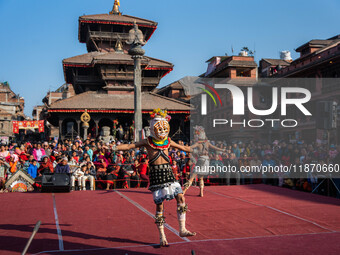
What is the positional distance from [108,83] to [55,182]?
25108mm

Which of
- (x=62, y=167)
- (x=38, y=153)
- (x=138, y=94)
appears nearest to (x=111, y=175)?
(x=62, y=167)

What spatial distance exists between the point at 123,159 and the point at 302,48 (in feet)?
99.9

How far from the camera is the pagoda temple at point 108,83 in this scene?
3359 centimetres

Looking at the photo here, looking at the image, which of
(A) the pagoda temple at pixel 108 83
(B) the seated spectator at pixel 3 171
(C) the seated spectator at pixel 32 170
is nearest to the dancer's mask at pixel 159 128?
(C) the seated spectator at pixel 32 170

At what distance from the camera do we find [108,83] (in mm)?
36906

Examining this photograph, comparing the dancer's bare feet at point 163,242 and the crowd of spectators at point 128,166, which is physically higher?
the crowd of spectators at point 128,166

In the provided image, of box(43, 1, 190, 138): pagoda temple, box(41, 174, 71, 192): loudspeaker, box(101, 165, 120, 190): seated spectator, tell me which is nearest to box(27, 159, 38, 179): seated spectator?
box(41, 174, 71, 192): loudspeaker

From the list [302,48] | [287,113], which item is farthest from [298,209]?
[302,48]

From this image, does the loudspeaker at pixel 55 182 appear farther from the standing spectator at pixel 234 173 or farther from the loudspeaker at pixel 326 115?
the loudspeaker at pixel 326 115

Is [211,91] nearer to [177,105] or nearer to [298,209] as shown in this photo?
[177,105]

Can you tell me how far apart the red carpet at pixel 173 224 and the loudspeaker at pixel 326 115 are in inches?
147

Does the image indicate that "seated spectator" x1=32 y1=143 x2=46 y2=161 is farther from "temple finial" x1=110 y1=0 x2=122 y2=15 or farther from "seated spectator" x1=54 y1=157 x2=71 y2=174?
"temple finial" x1=110 y1=0 x2=122 y2=15

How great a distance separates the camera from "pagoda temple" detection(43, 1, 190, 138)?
110 feet

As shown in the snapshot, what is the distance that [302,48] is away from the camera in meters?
40.5
